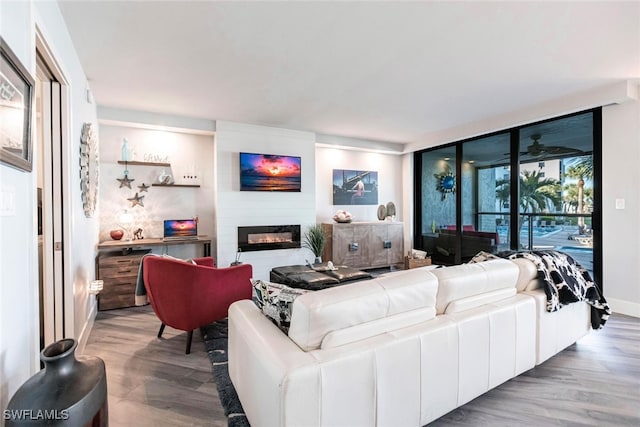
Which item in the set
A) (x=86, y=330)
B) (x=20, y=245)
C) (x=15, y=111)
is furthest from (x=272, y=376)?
(x=86, y=330)

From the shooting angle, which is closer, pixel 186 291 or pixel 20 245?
pixel 20 245

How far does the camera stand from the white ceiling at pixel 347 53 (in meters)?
2.08

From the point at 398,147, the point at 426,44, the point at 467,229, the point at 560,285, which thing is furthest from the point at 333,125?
the point at 560,285

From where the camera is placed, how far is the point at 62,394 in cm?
106

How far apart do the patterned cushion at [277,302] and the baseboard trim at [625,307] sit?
3.92 metres

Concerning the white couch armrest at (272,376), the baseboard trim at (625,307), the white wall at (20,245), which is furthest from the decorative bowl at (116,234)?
the baseboard trim at (625,307)

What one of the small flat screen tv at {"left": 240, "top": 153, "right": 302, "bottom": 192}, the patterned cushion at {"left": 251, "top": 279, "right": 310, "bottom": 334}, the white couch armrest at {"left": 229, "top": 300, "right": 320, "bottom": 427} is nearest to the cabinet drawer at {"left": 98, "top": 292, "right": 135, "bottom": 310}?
the small flat screen tv at {"left": 240, "top": 153, "right": 302, "bottom": 192}

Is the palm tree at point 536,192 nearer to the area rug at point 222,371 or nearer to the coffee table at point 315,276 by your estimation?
the coffee table at point 315,276

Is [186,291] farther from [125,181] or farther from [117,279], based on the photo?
[125,181]

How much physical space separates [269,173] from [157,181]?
5.36 ft

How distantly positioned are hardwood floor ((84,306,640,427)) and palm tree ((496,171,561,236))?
6.24 ft

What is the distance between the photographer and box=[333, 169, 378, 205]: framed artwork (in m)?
5.91

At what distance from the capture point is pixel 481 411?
5.77 ft

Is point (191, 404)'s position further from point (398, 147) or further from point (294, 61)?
point (398, 147)
